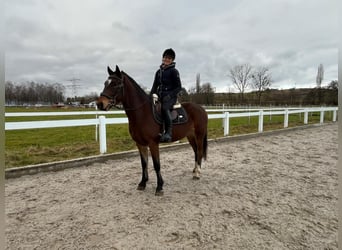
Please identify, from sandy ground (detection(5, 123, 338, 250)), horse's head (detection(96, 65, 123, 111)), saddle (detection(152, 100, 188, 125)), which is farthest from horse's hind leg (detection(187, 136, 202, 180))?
horse's head (detection(96, 65, 123, 111))

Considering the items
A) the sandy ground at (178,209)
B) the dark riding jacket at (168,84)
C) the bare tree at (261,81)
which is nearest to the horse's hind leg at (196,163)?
the sandy ground at (178,209)

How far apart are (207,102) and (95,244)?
41044 mm

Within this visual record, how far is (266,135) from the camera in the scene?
29.5 ft

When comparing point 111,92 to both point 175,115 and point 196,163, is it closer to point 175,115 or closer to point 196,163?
point 175,115

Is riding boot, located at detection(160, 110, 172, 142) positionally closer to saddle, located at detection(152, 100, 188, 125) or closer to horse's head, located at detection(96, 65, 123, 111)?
saddle, located at detection(152, 100, 188, 125)

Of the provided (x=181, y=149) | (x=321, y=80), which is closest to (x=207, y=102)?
(x=321, y=80)

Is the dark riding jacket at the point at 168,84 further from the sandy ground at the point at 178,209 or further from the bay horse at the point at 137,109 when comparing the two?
the sandy ground at the point at 178,209

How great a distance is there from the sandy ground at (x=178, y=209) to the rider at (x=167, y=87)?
3.33 ft

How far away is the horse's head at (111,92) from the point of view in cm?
286

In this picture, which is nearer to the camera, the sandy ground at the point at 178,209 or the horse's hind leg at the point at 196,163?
the sandy ground at the point at 178,209

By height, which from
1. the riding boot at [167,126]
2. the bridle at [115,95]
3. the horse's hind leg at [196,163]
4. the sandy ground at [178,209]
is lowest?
the sandy ground at [178,209]

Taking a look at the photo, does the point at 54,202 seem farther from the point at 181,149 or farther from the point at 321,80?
the point at 321,80

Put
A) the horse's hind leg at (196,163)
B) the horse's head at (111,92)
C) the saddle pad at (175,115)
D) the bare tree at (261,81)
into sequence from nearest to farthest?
the horse's head at (111,92), the saddle pad at (175,115), the horse's hind leg at (196,163), the bare tree at (261,81)

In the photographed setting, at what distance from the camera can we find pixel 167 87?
3.48m
